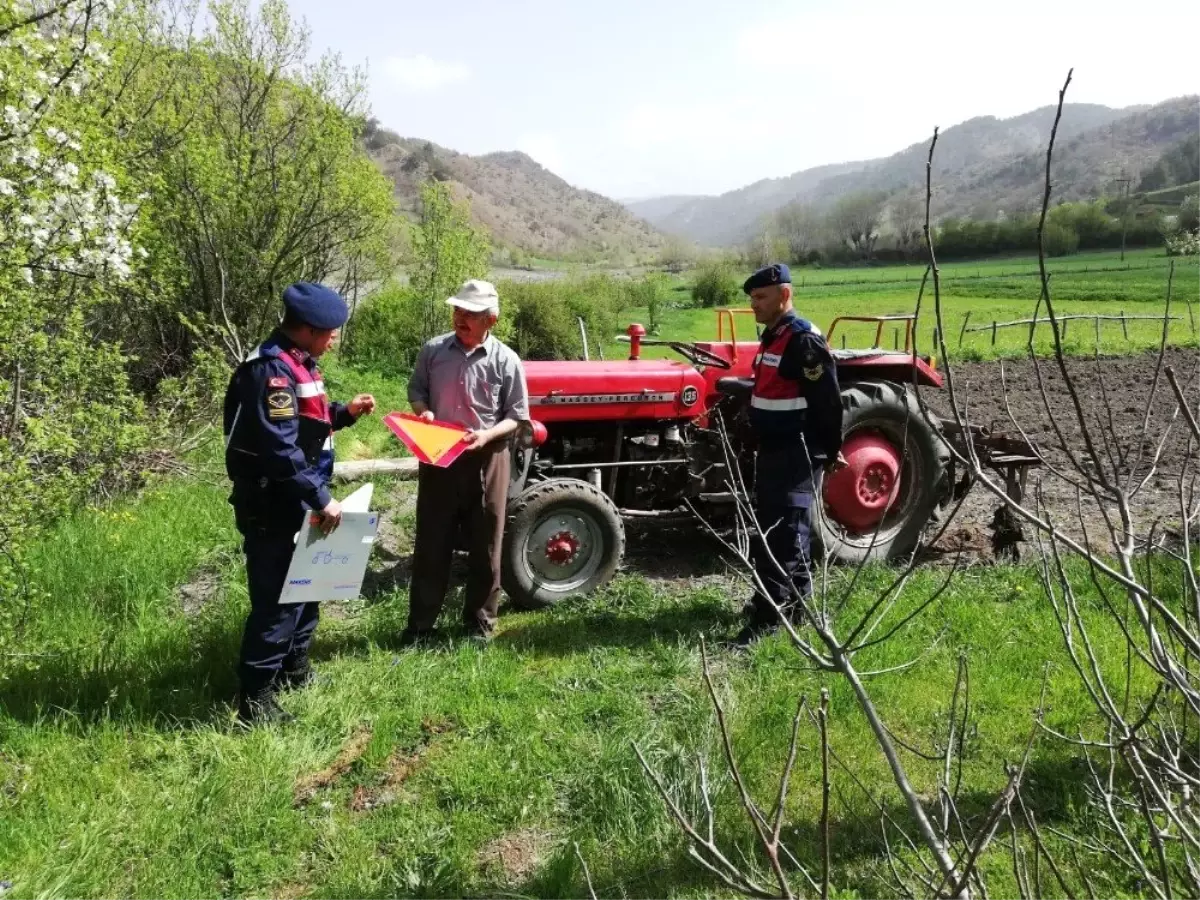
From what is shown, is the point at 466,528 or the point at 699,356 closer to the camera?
the point at 466,528

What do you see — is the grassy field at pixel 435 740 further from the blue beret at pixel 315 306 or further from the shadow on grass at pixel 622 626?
the blue beret at pixel 315 306

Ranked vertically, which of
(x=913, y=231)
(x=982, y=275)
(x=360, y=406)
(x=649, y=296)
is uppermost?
(x=913, y=231)

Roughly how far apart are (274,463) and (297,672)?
3.49 feet

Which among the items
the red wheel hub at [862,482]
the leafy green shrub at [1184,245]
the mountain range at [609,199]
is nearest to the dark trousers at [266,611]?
the red wheel hub at [862,482]

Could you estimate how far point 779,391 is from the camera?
375cm

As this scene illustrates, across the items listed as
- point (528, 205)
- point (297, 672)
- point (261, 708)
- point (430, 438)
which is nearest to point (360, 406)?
point (430, 438)

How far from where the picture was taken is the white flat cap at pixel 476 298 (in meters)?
3.59

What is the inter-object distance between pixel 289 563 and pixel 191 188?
7.19 metres

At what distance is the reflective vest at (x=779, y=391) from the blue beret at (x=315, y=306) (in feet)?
6.36

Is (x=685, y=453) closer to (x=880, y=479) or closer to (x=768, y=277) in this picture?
(x=880, y=479)

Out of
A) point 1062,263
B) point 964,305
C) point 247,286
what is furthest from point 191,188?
point 1062,263

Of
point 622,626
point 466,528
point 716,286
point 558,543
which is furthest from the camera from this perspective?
point 716,286

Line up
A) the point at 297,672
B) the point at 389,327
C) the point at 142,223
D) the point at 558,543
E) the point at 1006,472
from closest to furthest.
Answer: the point at 297,672, the point at 558,543, the point at 1006,472, the point at 142,223, the point at 389,327

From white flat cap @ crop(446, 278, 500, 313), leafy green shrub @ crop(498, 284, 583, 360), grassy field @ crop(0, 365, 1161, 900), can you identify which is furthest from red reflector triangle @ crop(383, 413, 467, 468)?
leafy green shrub @ crop(498, 284, 583, 360)
